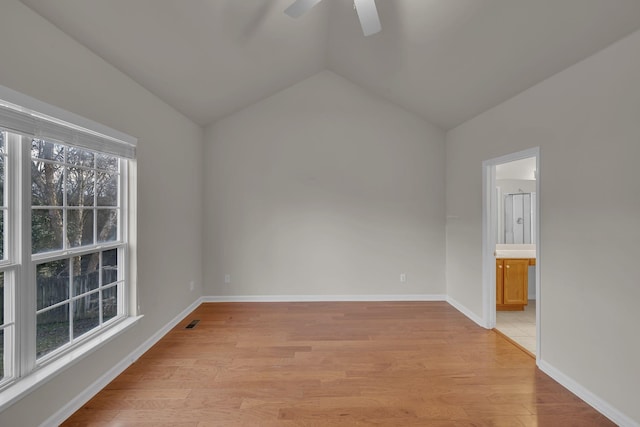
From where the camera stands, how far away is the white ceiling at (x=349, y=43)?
187 centimetres

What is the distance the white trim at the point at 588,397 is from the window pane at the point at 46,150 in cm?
411

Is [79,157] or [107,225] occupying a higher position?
[79,157]

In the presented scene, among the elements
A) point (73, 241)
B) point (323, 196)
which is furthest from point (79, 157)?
point (323, 196)

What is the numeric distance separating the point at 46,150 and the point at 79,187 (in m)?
0.36

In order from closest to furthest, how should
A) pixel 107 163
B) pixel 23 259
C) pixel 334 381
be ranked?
pixel 23 259, pixel 334 381, pixel 107 163

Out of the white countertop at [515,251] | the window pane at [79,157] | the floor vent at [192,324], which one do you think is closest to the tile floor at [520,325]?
the white countertop at [515,251]

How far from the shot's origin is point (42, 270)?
73.0 inches

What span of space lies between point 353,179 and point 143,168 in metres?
2.68

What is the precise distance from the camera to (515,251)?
4164mm

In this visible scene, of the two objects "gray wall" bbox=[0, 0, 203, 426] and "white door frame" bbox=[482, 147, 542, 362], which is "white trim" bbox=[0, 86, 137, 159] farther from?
"white door frame" bbox=[482, 147, 542, 362]

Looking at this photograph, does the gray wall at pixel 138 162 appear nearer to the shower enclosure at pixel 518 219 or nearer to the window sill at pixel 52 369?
the window sill at pixel 52 369

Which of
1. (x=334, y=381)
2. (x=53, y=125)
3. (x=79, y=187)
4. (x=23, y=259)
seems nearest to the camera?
(x=23, y=259)

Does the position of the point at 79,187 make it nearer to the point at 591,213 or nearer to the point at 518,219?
the point at 591,213

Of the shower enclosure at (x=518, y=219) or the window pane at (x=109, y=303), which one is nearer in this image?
the window pane at (x=109, y=303)
